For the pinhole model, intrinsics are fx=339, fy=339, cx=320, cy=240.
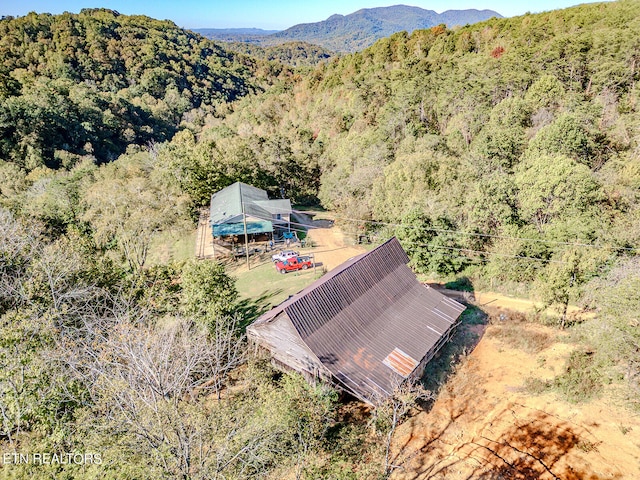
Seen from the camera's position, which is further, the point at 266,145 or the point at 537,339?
the point at 266,145

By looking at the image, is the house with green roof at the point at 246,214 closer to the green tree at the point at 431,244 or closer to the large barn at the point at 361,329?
the green tree at the point at 431,244

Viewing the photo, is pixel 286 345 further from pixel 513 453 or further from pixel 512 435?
pixel 512 435

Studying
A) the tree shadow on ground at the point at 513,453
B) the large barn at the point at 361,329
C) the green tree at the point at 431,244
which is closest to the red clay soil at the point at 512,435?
the tree shadow on ground at the point at 513,453

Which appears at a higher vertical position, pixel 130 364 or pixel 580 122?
pixel 580 122

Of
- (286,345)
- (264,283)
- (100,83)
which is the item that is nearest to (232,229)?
(264,283)

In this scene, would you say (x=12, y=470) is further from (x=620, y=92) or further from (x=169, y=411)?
(x=620, y=92)

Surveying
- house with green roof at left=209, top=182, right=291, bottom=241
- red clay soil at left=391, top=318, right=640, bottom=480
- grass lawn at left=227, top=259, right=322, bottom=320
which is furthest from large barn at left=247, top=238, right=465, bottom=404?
house with green roof at left=209, top=182, right=291, bottom=241

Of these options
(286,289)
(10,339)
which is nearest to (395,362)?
(286,289)

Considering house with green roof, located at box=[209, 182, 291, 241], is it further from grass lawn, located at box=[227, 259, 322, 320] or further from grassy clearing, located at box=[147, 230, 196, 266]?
grass lawn, located at box=[227, 259, 322, 320]
